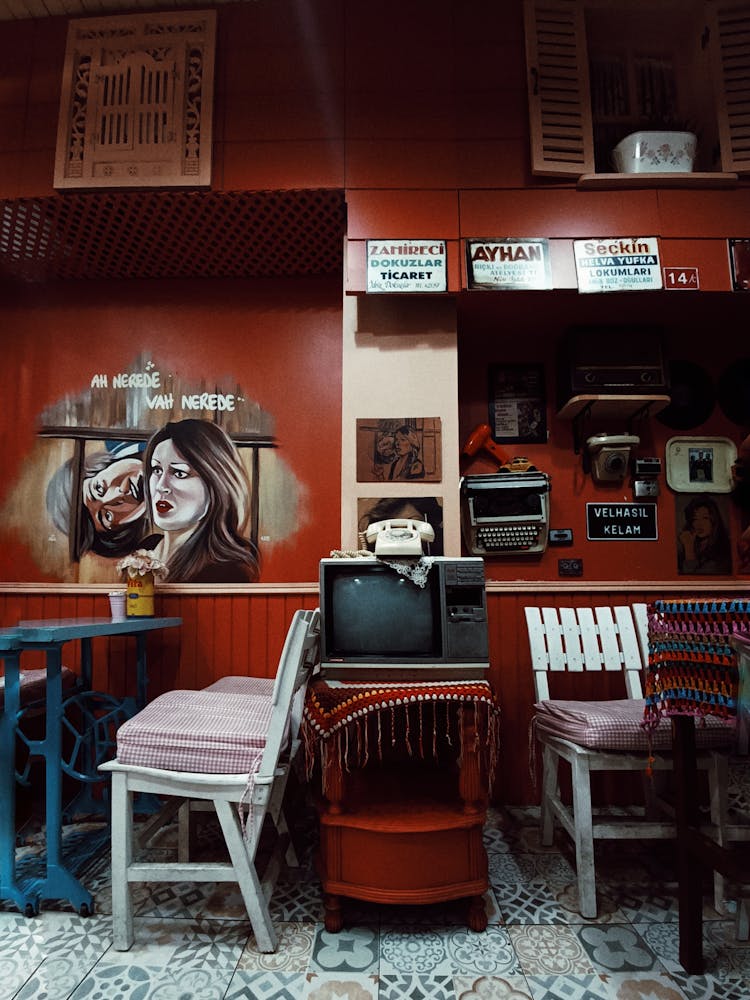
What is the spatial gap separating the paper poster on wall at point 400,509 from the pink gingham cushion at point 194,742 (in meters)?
1.09

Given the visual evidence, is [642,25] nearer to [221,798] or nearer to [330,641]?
[330,641]

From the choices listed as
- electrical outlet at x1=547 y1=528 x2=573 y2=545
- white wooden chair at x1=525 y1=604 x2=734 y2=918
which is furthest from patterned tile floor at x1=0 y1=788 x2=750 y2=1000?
electrical outlet at x1=547 y1=528 x2=573 y2=545

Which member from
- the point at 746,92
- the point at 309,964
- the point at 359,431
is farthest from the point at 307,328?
the point at 309,964

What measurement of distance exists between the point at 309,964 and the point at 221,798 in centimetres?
50

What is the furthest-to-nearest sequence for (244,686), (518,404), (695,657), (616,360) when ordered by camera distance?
1. (518,404)
2. (616,360)
3. (244,686)
4. (695,657)

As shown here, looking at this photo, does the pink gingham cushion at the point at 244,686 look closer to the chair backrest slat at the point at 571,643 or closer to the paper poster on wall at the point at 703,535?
the chair backrest slat at the point at 571,643

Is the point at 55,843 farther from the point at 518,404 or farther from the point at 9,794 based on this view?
the point at 518,404

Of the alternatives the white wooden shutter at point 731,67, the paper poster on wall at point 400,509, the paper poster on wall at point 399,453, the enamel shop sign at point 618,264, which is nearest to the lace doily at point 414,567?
the paper poster on wall at point 400,509

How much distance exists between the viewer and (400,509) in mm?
2660

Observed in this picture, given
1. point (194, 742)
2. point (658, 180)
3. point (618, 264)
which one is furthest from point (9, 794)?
point (658, 180)

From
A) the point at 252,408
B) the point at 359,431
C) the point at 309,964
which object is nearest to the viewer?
the point at 309,964

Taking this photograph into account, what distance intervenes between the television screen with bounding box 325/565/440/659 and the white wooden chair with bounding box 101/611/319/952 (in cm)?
28

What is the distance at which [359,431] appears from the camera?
2705mm

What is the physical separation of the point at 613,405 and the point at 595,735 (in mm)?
→ 1687
